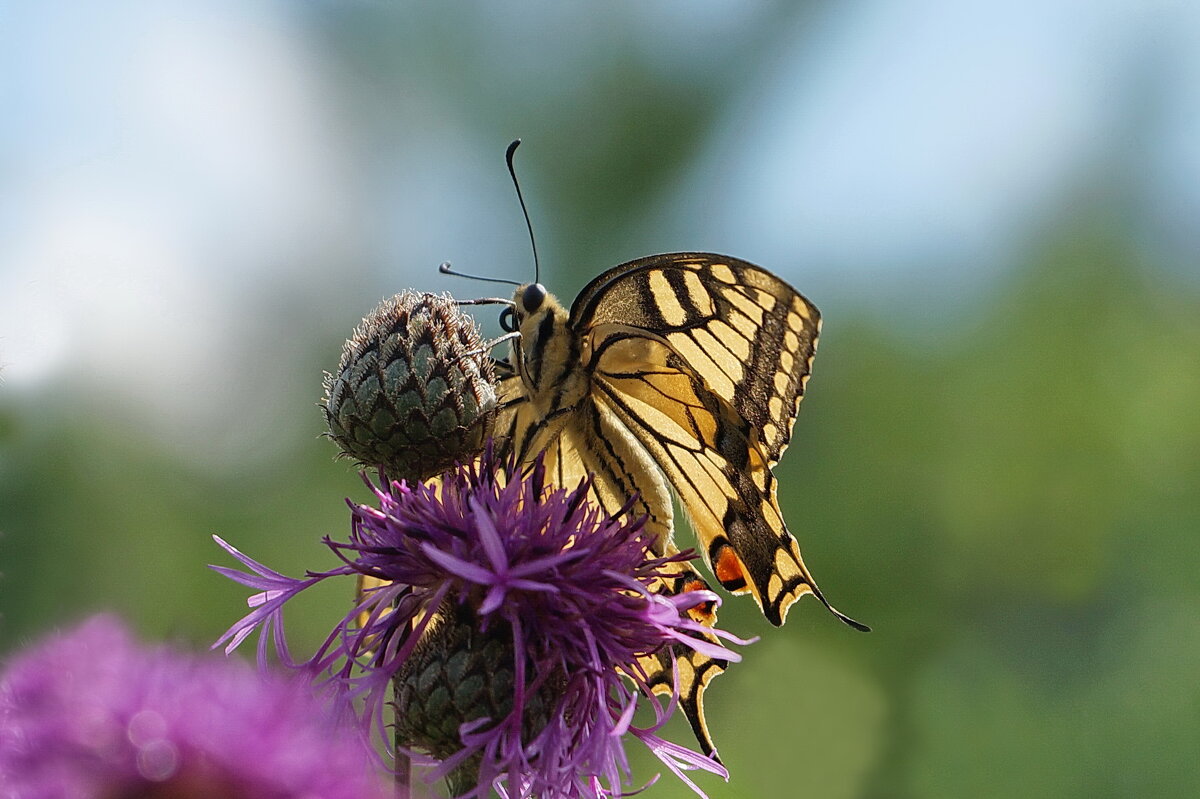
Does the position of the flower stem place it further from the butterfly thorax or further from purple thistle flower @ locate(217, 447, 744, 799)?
the butterfly thorax

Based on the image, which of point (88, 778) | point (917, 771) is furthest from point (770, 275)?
point (917, 771)

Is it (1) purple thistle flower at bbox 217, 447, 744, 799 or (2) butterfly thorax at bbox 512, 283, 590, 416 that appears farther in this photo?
(2) butterfly thorax at bbox 512, 283, 590, 416

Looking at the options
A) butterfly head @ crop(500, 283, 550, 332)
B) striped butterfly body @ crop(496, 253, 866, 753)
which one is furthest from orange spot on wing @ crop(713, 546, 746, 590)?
butterfly head @ crop(500, 283, 550, 332)

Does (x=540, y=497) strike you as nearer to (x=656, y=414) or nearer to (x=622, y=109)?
(x=656, y=414)

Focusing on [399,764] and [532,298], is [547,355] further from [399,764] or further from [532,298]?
[399,764]

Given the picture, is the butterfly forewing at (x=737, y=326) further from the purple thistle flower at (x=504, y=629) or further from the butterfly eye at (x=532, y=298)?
the purple thistle flower at (x=504, y=629)

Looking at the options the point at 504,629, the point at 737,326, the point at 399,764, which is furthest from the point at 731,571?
the point at 399,764

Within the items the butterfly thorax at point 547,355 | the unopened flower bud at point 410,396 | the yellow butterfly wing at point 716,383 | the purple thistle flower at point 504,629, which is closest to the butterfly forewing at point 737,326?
the yellow butterfly wing at point 716,383
